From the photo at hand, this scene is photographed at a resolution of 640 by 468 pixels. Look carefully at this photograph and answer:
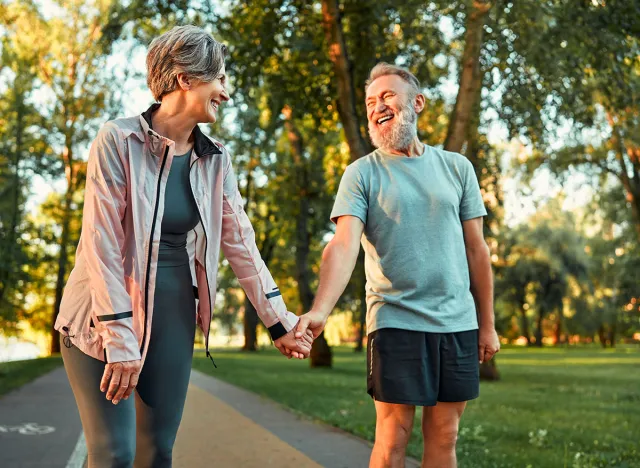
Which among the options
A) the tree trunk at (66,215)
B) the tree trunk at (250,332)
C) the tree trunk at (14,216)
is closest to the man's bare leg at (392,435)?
the tree trunk at (14,216)

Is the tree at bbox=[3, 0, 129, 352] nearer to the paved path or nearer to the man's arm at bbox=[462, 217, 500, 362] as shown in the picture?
the paved path

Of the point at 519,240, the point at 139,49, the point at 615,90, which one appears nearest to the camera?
the point at 615,90

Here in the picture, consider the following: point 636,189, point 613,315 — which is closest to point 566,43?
point 636,189

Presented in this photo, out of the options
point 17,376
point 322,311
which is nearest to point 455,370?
point 322,311

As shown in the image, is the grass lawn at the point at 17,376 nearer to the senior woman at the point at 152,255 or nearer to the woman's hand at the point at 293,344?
the woman's hand at the point at 293,344

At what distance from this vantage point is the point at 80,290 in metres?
3.11

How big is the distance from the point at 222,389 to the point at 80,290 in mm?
12181

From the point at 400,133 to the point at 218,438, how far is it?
209 inches

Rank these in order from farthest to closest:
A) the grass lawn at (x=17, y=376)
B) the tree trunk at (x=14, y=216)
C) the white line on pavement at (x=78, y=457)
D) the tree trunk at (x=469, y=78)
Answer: the tree trunk at (x=14, y=216), the grass lawn at (x=17, y=376), the tree trunk at (x=469, y=78), the white line on pavement at (x=78, y=457)

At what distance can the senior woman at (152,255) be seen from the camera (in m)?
3.04

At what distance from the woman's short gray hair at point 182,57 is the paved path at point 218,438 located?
4.44 meters

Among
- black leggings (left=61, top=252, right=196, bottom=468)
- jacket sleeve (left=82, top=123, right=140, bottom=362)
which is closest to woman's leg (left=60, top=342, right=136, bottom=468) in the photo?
black leggings (left=61, top=252, right=196, bottom=468)

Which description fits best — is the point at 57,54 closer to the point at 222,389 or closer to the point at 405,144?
the point at 222,389

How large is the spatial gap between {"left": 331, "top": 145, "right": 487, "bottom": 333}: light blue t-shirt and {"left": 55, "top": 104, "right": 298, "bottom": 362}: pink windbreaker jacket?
0.82 metres
